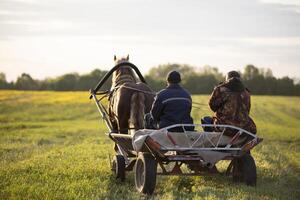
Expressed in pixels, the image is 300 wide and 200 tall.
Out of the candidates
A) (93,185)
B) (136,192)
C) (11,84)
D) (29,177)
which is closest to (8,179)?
(29,177)

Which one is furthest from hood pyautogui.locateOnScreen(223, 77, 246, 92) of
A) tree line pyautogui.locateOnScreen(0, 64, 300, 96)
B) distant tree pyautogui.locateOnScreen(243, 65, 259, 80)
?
distant tree pyautogui.locateOnScreen(243, 65, 259, 80)

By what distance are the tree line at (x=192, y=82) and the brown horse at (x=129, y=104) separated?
47.9m

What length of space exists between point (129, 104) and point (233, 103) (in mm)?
2612

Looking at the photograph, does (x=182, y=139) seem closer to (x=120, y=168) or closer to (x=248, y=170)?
(x=248, y=170)

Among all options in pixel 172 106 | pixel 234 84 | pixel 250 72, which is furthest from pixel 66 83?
pixel 172 106

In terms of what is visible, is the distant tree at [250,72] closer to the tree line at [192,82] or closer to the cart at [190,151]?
the tree line at [192,82]

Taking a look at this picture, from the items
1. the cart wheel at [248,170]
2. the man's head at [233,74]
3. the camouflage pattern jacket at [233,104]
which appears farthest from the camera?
the man's head at [233,74]

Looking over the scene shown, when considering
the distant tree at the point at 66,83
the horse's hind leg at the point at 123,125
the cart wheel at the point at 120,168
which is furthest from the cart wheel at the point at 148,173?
the distant tree at the point at 66,83

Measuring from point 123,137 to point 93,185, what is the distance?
3.85 ft

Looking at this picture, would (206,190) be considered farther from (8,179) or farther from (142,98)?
(8,179)

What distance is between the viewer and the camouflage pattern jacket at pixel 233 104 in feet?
34.5

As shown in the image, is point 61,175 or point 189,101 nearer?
point 189,101

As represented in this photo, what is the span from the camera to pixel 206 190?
977 cm

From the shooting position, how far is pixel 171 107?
33.4 ft
